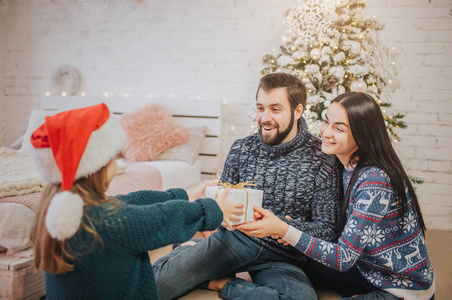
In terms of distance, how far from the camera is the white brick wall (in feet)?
9.30

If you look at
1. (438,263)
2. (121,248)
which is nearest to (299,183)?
(121,248)

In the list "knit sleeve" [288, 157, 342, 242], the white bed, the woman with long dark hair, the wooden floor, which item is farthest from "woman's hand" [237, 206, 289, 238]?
the white bed

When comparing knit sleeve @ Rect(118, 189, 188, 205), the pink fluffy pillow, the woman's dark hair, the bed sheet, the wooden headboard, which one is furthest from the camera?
the wooden headboard

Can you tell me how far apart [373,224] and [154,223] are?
734 millimetres

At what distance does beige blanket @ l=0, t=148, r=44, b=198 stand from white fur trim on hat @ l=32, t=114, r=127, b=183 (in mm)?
800

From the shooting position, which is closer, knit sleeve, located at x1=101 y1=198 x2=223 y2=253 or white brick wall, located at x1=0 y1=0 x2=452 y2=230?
knit sleeve, located at x1=101 y1=198 x2=223 y2=253

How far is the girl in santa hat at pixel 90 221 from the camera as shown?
76 centimetres

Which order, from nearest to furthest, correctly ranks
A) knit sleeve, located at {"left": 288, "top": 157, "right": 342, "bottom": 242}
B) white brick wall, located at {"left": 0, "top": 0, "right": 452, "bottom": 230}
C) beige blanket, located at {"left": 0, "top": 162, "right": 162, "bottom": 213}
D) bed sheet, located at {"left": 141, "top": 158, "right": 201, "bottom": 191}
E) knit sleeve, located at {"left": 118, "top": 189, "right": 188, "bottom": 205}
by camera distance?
knit sleeve, located at {"left": 118, "top": 189, "right": 188, "bottom": 205} < knit sleeve, located at {"left": 288, "top": 157, "right": 342, "bottom": 242} < beige blanket, located at {"left": 0, "top": 162, "right": 162, "bottom": 213} < bed sheet, located at {"left": 141, "top": 158, "right": 201, "bottom": 191} < white brick wall, located at {"left": 0, "top": 0, "right": 452, "bottom": 230}

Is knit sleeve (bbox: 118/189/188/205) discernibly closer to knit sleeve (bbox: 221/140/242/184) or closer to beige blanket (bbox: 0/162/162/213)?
knit sleeve (bbox: 221/140/242/184)

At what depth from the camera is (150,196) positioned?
1.11m

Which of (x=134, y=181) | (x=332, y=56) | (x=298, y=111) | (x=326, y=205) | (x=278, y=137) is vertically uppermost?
(x=332, y=56)

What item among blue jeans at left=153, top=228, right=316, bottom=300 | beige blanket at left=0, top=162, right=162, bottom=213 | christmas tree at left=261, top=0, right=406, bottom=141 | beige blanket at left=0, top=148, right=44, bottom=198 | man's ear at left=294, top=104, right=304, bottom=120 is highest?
christmas tree at left=261, top=0, right=406, bottom=141

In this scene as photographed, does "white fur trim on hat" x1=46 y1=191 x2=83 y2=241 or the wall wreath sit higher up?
the wall wreath

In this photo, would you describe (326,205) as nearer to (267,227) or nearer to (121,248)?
(267,227)
